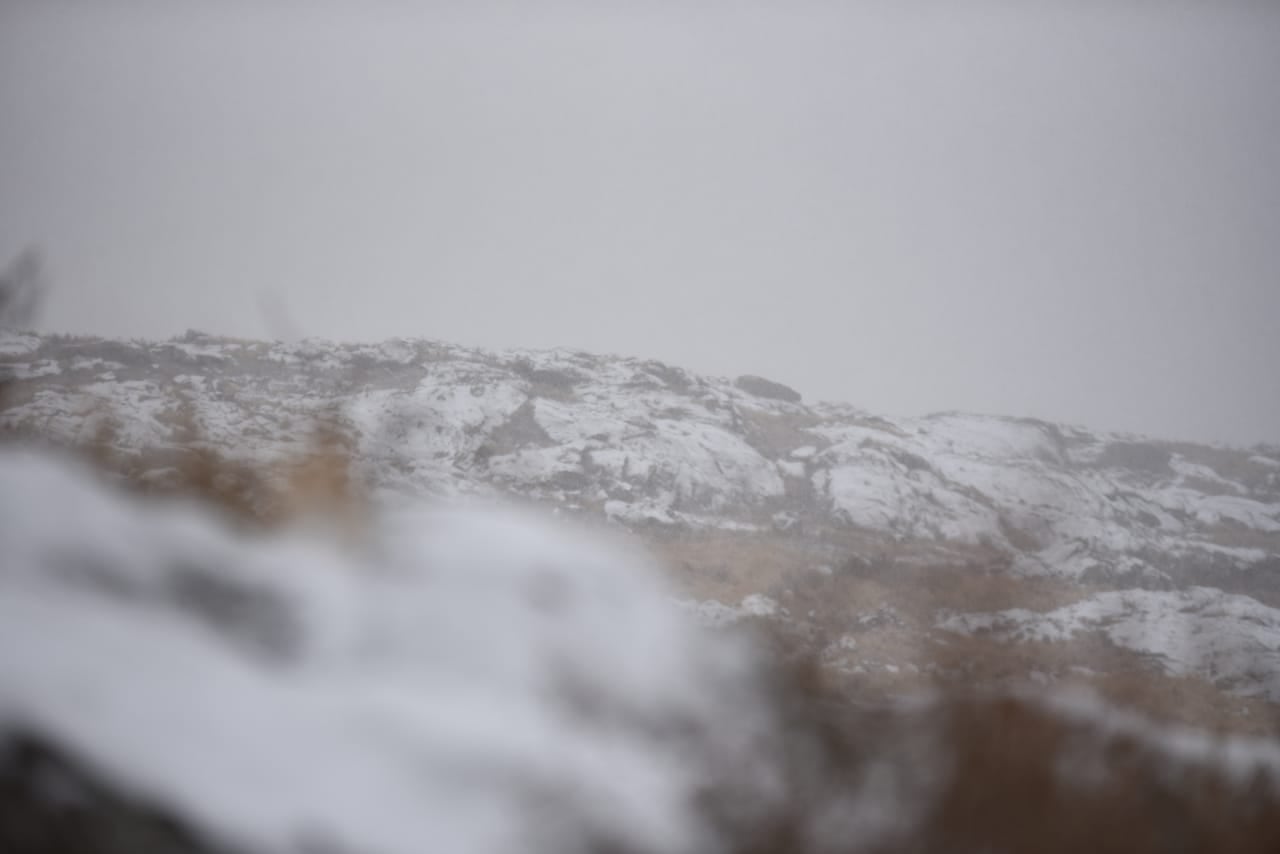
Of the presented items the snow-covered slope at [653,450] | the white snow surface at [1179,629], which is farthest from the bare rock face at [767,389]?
the white snow surface at [1179,629]

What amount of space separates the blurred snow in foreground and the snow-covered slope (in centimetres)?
1108

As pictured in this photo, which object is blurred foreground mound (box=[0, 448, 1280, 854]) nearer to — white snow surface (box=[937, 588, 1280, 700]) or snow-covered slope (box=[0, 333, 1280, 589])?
white snow surface (box=[937, 588, 1280, 700])

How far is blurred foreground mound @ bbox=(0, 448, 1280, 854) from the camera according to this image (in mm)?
2152

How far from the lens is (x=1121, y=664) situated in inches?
490

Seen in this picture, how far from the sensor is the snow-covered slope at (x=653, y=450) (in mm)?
18406

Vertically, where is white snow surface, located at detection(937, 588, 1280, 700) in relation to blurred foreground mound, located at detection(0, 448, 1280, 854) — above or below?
below

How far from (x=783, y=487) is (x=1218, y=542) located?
1458cm

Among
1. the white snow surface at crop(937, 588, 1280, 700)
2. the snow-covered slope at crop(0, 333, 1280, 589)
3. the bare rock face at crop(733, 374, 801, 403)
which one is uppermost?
the bare rock face at crop(733, 374, 801, 403)

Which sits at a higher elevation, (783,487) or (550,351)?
(550,351)

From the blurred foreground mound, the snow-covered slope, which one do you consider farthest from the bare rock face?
the blurred foreground mound

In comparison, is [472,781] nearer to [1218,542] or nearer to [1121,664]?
[1121,664]

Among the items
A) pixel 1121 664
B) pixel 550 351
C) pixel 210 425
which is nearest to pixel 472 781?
pixel 1121 664

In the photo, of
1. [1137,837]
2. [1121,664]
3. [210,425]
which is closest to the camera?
[1137,837]

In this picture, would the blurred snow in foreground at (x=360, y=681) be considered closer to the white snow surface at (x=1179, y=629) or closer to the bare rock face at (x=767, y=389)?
the white snow surface at (x=1179, y=629)
